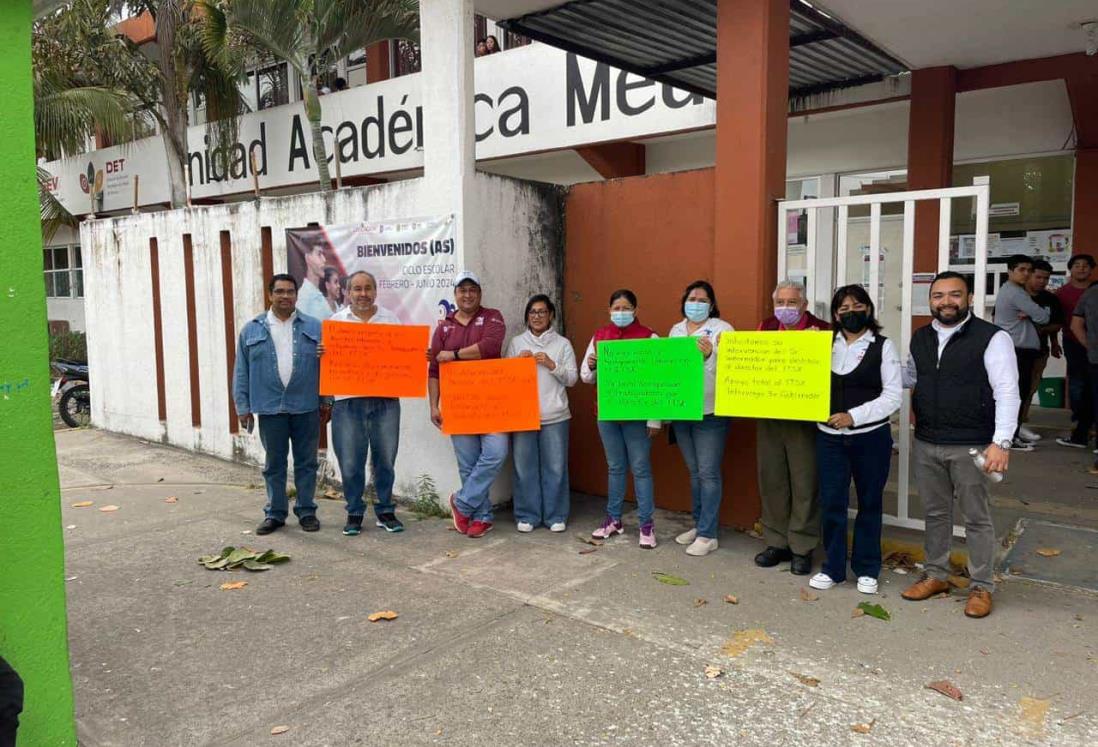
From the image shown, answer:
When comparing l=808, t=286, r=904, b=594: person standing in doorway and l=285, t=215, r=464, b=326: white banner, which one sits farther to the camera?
l=285, t=215, r=464, b=326: white banner

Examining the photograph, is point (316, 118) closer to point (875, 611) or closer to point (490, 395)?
point (490, 395)

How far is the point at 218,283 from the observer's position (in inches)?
324

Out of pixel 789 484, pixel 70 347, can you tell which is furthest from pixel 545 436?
pixel 70 347

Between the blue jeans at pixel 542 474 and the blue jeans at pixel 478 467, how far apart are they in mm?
156

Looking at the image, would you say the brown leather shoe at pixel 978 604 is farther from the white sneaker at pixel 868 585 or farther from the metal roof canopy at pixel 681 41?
the metal roof canopy at pixel 681 41

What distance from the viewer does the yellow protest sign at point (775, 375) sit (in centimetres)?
460

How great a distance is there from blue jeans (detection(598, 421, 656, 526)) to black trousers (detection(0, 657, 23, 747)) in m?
3.69

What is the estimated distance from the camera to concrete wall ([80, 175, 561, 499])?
21.0 ft

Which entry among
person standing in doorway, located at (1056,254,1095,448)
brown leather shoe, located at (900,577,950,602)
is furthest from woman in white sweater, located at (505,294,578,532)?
person standing in doorway, located at (1056,254,1095,448)

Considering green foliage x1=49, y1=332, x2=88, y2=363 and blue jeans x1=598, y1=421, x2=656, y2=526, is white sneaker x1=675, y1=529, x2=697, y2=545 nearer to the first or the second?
A: blue jeans x1=598, y1=421, x2=656, y2=526

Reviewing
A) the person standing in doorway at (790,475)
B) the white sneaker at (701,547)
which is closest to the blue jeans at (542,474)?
the white sneaker at (701,547)

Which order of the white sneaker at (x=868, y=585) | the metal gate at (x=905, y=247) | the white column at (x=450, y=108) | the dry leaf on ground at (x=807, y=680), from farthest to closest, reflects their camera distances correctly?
1. the white column at (x=450, y=108)
2. the metal gate at (x=905, y=247)
3. the white sneaker at (x=868, y=585)
4. the dry leaf on ground at (x=807, y=680)

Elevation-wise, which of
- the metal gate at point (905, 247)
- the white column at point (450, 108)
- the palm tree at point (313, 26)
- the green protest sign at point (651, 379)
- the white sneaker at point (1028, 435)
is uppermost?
the palm tree at point (313, 26)

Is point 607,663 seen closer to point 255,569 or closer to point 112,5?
point 255,569
